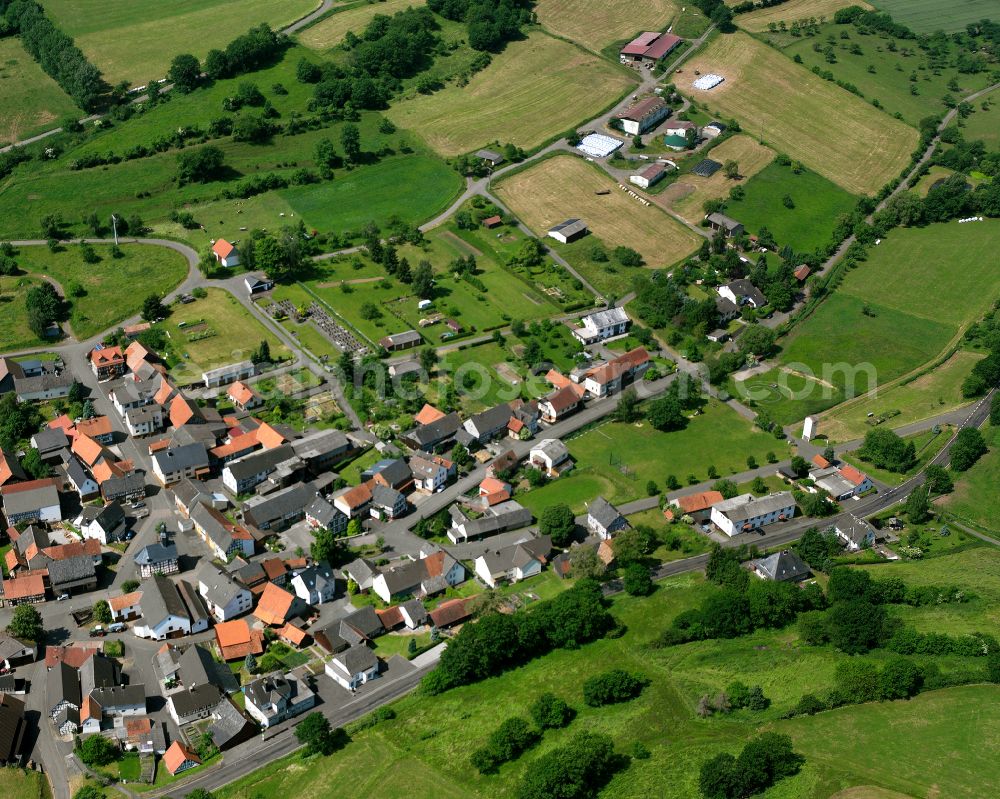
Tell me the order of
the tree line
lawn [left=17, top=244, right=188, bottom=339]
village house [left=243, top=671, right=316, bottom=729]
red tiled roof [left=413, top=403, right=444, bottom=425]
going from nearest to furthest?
village house [left=243, top=671, right=316, bottom=729], red tiled roof [left=413, top=403, right=444, bottom=425], lawn [left=17, top=244, right=188, bottom=339], the tree line

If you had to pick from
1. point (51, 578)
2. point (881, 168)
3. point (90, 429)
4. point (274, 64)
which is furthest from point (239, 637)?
point (881, 168)

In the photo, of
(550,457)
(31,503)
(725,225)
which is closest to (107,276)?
(31,503)

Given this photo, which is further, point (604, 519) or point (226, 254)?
point (226, 254)

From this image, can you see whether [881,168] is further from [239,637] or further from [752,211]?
[239,637]

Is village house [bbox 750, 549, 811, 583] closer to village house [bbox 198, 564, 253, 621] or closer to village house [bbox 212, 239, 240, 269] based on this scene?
village house [bbox 198, 564, 253, 621]

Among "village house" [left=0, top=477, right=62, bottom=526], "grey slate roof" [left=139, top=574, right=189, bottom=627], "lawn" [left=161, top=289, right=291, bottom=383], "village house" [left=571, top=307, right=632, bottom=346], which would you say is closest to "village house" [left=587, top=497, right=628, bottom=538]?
"village house" [left=571, top=307, right=632, bottom=346]

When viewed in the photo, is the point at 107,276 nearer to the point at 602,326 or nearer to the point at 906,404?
the point at 602,326
